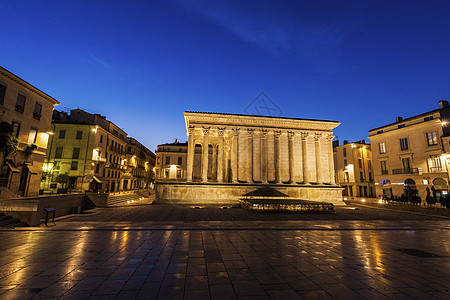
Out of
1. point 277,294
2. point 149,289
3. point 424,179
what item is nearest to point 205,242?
point 149,289

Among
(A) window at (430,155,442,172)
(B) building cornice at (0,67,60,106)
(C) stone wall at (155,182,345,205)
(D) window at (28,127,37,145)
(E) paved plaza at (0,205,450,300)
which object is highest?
(B) building cornice at (0,67,60,106)

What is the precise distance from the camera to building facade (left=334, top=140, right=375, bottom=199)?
4462cm

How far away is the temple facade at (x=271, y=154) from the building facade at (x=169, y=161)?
860 inches

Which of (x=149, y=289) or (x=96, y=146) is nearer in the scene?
(x=149, y=289)

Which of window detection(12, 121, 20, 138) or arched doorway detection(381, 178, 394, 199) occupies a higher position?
window detection(12, 121, 20, 138)

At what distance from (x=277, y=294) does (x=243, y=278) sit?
3.28 feet

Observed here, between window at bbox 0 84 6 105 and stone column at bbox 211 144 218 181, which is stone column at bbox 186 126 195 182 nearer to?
stone column at bbox 211 144 218 181

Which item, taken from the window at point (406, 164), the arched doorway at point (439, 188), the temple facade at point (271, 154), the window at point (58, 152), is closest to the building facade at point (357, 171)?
the window at point (406, 164)

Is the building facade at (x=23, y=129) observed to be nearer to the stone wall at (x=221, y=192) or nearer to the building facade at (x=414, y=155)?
the stone wall at (x=221, y=192)

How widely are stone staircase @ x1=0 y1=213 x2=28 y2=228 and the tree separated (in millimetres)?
10535

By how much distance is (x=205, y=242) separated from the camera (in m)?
7.90

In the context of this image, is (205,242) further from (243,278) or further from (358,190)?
(358,190)

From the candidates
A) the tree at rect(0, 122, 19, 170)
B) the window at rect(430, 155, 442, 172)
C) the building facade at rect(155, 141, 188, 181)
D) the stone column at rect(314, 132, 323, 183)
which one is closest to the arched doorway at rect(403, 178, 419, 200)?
the window at rect(430, 155, 442, 172)

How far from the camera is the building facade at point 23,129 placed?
18188mm
